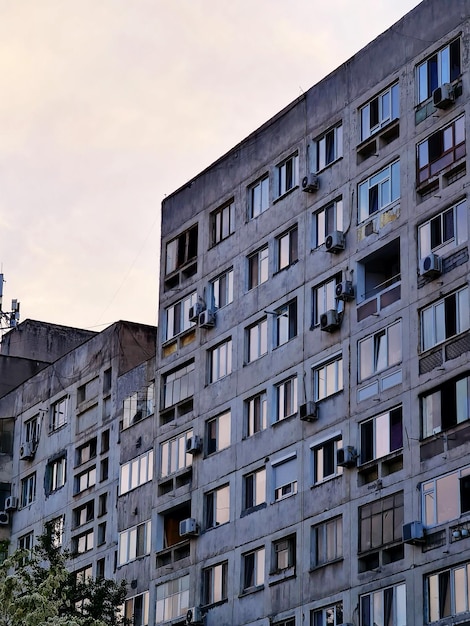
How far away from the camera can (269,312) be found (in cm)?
5975

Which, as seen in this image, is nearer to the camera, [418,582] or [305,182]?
[418,582]

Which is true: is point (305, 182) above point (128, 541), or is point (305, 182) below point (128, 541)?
above

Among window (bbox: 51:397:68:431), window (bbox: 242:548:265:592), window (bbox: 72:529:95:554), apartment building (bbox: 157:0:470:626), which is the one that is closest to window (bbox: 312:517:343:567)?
apartment building (bbox: 157:0:470:626)

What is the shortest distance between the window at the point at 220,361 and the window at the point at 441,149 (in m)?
12.1

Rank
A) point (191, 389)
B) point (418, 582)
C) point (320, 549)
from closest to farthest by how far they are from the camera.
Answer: point (418, 582) → point (320, 549) → point (191, 389)

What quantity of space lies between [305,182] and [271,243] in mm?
3137

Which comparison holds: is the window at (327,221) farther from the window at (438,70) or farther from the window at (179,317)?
the window at (179,317)

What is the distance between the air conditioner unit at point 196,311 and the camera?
209ft

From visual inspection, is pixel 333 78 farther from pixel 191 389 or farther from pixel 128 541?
pixel 128 541

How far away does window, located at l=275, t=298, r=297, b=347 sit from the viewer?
5856 centimetres

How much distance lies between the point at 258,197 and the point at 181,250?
5.80 meters

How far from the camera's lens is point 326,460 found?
55281mm

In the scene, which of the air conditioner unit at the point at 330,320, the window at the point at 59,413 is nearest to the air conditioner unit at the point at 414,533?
the air conditioner unit at the point at 330,320

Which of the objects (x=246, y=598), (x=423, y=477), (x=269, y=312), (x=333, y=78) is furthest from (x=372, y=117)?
(x=246, y=598)
